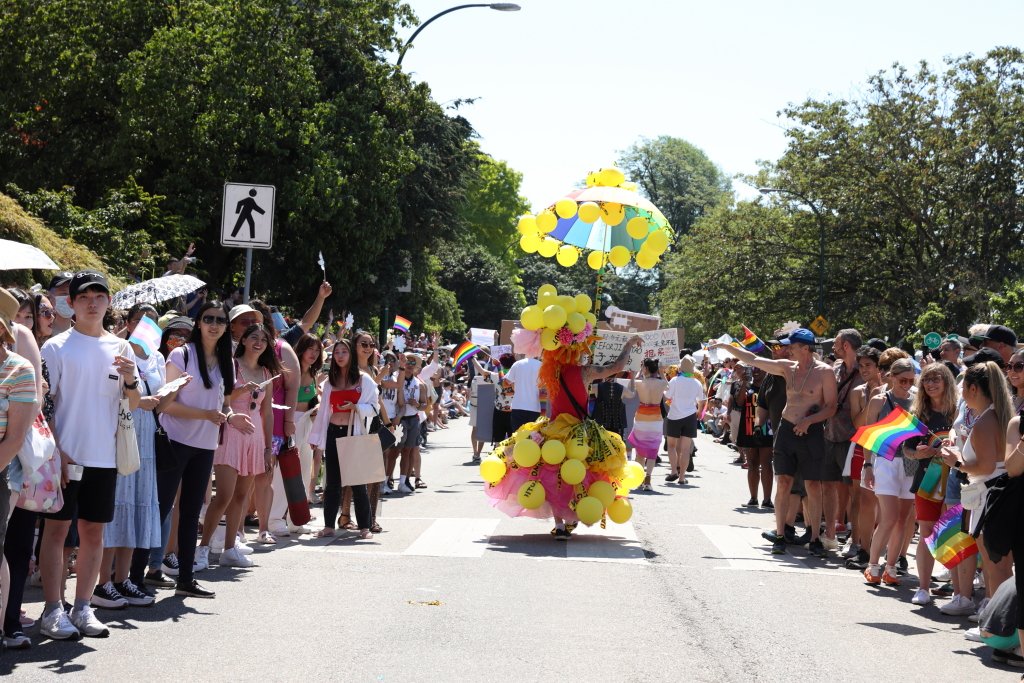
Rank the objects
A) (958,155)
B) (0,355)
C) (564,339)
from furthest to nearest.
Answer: (958,155) → (564,339) → (0,355)

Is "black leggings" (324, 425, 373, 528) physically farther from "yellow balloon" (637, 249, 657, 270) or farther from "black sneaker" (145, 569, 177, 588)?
"yellow balloon" (637, 249, 657, 270)

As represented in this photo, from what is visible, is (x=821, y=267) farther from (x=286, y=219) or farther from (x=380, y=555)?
(x=380, y=555)

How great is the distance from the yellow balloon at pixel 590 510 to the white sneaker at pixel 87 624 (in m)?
5.19

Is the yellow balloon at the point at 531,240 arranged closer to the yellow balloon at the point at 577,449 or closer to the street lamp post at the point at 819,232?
the yellow balloon at the point at 577,449

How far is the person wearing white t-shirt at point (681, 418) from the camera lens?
61.3 feet

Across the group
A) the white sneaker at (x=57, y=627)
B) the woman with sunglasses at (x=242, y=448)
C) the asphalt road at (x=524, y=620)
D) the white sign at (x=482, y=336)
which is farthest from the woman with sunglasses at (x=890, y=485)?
the white sign at (x=482, y=336)

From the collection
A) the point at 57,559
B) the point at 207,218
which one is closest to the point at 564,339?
the point at 57,559

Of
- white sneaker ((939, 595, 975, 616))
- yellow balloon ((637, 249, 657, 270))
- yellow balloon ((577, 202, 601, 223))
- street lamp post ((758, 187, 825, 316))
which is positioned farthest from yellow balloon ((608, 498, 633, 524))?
street lamp post ((758, 187, 825, 316))

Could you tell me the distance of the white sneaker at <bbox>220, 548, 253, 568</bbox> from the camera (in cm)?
982

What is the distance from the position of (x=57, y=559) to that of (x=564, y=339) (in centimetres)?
572

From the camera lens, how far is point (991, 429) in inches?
307

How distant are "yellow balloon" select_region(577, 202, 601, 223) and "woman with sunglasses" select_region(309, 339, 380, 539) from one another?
259cm

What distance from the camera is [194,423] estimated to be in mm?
8406

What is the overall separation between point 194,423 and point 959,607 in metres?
5.59
